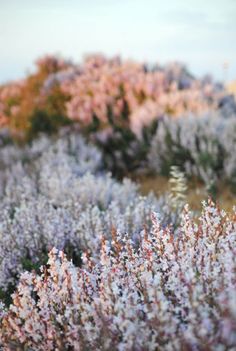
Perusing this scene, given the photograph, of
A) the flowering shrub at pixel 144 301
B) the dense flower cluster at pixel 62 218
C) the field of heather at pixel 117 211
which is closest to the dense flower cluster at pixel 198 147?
the field of heather at pixel 117 211

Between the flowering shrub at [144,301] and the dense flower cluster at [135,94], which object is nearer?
the flowering shrub at [144,301]

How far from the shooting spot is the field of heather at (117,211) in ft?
6.41

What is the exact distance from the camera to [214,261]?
218 cm

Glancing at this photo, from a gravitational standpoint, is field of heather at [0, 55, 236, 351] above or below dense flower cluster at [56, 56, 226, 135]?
below

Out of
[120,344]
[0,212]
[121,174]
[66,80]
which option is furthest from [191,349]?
[66,80]

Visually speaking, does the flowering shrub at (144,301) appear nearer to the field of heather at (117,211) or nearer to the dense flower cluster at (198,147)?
the field of heather at (117,211)

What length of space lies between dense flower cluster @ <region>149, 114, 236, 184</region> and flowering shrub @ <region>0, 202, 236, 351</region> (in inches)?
121

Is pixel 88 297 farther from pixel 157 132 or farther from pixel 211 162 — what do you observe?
pixel 157 132

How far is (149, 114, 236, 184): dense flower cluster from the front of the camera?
5.59 meters

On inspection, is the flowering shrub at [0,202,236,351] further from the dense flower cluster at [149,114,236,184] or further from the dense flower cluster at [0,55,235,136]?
the dense flower cluster at [0,55,235,136]

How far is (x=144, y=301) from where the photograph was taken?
201 centimetres

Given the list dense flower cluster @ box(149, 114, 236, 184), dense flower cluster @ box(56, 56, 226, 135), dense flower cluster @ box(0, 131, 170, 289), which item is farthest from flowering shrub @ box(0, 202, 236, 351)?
dense flower cluster @ box(56, 56, 226, 135)

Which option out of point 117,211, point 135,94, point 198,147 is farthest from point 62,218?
point 135,94

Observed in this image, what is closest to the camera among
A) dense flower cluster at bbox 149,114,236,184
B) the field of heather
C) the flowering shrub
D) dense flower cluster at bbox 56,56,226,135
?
the flowering shrub
